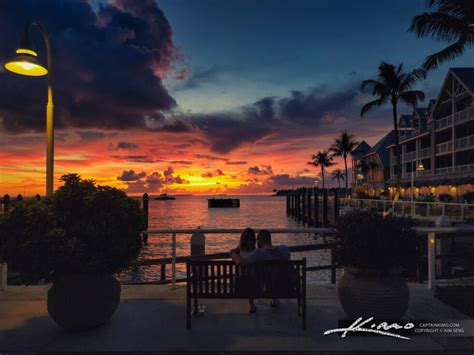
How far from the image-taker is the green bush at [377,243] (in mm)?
4559

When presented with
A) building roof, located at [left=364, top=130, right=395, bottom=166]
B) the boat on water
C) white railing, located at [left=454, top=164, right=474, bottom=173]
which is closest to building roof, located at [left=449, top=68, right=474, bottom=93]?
white railing, located at [left=454, top=164, right=474, bottom=173]

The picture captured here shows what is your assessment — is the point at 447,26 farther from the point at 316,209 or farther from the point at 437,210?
the point at 316,209

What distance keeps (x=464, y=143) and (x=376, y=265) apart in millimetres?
38469

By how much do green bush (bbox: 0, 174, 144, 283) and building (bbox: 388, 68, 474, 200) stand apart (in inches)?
1334

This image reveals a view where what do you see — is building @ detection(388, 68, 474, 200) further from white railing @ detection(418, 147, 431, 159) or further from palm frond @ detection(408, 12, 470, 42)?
A: palm frond @ detection(408, 12, 470, 42)

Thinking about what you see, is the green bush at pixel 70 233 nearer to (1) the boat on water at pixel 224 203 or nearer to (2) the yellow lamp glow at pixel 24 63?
(2) the yellow lamp glow at pixel 24 63

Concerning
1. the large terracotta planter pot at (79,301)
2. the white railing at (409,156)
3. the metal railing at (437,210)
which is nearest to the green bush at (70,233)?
the large terracotta planter pot at (79,301)

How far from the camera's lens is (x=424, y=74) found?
36562 mm

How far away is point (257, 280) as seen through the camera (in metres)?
4.52

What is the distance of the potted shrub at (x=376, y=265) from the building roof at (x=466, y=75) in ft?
125

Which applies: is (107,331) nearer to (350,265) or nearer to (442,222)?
(350,265)

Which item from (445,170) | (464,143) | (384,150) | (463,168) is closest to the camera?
(463,168)

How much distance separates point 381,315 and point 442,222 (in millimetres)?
7462

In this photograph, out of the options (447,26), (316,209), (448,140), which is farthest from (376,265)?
(316,209)
